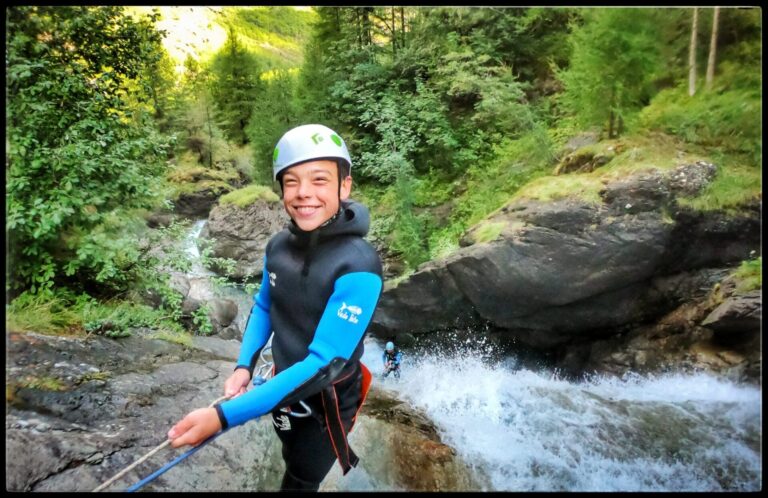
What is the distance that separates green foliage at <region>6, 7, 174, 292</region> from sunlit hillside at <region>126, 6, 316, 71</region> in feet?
0.64

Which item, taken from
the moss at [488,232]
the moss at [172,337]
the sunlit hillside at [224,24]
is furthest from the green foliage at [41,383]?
the moss at [488,232]

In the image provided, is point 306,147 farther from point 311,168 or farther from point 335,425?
point 335,425

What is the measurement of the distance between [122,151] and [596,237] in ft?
18.4

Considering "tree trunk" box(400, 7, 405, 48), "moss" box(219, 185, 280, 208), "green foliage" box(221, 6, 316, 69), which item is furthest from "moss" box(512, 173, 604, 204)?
"moss" box(219, 185, 280, 208)

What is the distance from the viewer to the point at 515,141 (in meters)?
6.11

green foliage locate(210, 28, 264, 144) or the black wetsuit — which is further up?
green foliage locate(210, 28, 264, 144)

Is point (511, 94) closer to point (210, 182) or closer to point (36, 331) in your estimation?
point (36, 331)

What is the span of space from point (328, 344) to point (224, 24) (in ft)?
12.3

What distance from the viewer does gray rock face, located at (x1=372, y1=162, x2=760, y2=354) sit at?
443 centimetres

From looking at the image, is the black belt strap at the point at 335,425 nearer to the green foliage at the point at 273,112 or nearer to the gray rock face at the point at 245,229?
the green foliage at the point at 273,112

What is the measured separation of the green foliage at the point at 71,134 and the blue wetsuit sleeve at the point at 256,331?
2.47 meters

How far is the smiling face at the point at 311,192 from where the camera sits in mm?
1326

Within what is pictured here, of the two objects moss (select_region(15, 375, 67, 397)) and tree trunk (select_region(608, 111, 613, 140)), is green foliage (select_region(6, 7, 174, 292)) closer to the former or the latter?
moss (select_region(15, 375, 67, 397))

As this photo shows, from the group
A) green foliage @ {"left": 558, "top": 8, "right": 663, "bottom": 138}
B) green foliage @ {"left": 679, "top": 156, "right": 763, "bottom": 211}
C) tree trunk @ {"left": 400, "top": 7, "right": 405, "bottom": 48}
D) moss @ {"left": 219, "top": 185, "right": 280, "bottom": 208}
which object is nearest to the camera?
green foliage @ {"left": 558, "top": 8, "right": 663, "bottom": 138}
